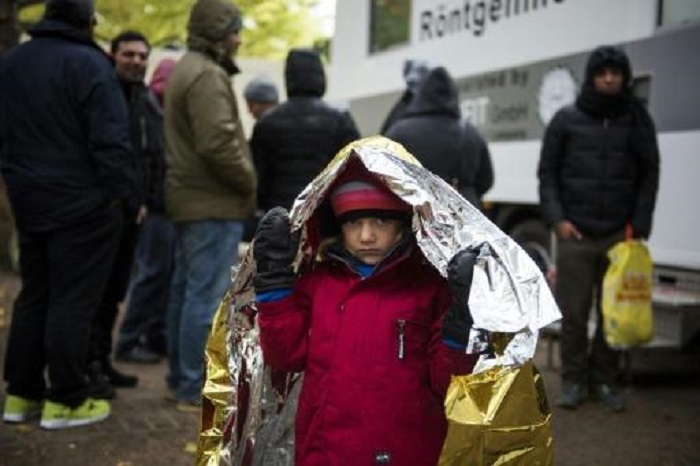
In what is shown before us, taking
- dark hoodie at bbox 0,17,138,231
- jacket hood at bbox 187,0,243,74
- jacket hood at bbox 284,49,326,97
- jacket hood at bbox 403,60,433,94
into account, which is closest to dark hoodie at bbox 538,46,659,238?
jacket hood at bbox 403,60,433,94

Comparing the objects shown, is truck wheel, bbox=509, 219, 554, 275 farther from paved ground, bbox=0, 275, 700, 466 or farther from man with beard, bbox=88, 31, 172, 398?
man with beard, bbox=88, 31, 172, 398

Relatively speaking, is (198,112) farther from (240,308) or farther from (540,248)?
(540,248)

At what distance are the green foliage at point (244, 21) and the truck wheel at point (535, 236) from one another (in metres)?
6.67

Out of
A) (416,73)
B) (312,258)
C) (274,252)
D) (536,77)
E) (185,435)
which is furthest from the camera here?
(536,77)

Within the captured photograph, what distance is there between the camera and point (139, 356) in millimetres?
5965

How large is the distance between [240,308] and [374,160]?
63cm

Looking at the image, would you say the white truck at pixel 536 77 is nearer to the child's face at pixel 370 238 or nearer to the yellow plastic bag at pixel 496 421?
the child's face at pixel 370 238

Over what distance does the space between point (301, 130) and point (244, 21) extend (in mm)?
11479

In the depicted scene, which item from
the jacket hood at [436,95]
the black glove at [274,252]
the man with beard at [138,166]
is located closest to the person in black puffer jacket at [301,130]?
the jacket hood at [436,95]

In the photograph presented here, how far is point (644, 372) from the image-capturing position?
6.35 metres

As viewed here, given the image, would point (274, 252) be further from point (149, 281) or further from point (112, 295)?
point (149, 281)

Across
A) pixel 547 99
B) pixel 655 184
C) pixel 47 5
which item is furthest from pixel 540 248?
pixel 47 5

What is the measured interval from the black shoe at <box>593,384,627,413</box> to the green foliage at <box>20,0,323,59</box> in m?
8.97

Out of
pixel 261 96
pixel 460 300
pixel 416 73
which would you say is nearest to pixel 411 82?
pixel 416 73
